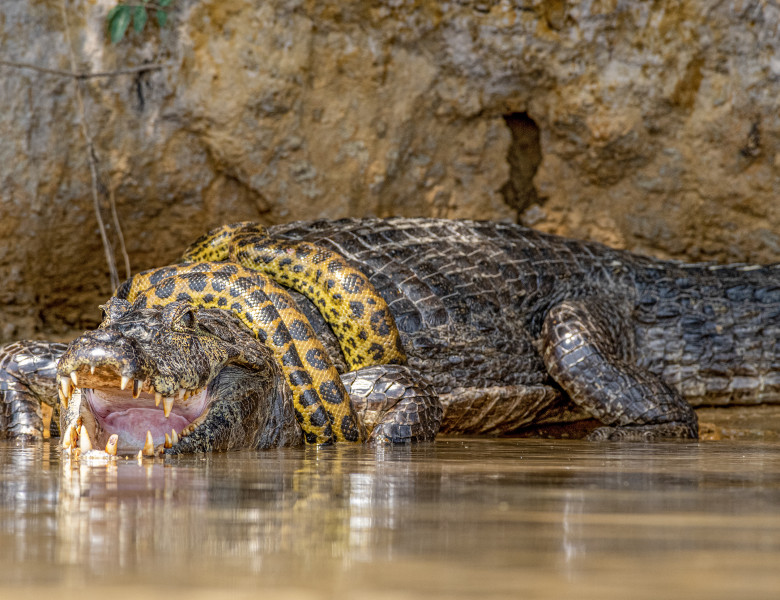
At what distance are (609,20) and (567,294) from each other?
179 cm

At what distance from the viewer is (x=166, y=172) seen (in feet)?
21.7

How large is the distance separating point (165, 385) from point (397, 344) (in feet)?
7.12

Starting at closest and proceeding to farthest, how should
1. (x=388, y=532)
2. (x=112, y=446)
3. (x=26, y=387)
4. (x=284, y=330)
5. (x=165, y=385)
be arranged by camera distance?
(x=388, y=532) → (x=112, y=446) → (x=165, y=385) → (x=284, y=330) → (x=26, y=387)

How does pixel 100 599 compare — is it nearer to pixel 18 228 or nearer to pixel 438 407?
pixel 438 407

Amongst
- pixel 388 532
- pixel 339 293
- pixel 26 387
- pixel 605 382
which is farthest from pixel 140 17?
pixel 388 532

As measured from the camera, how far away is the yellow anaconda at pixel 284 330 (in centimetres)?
460

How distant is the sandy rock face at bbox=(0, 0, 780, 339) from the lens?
6.42 meters

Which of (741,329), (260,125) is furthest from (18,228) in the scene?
(741,329)

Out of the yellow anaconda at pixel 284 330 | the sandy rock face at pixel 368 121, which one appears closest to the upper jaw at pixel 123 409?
the yellow anaconda at pixel 284 330

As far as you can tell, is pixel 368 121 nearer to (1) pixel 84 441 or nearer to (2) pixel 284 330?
(2) pixel 284 330

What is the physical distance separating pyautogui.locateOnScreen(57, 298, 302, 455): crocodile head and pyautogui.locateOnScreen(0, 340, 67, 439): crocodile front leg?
1185 mm

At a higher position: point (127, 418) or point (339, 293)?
point (339, 293)

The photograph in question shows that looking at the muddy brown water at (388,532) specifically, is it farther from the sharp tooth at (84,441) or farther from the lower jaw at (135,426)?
the lower jaw at (135,426)

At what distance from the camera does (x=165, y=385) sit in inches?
133
